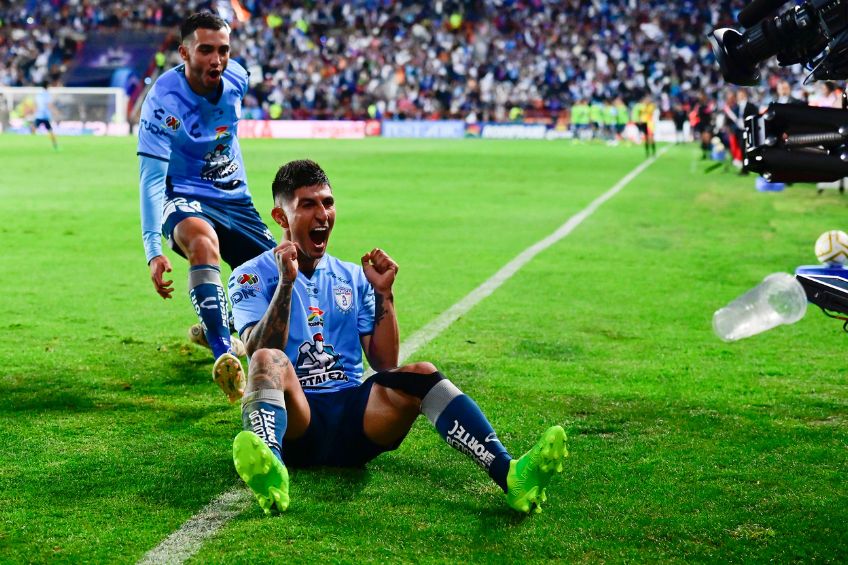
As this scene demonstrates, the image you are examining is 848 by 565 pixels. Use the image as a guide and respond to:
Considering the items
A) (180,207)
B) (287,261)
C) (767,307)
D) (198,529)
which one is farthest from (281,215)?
(767,307)

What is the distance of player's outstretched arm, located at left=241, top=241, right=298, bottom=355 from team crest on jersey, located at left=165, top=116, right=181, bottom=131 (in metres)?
2.21

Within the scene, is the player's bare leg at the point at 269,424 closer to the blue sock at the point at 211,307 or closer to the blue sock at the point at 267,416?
the blue sock at the point at 267,416

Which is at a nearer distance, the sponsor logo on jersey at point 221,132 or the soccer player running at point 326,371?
the soccer player running at point 326,371

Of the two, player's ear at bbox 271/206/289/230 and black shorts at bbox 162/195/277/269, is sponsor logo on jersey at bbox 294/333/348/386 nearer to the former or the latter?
player's ear at bbox 271/206/289/230

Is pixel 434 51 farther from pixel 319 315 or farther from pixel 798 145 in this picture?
pixel 798 145

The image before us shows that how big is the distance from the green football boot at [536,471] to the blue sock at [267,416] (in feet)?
2.80

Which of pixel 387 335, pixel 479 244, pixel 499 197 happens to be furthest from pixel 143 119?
pixel 499 197

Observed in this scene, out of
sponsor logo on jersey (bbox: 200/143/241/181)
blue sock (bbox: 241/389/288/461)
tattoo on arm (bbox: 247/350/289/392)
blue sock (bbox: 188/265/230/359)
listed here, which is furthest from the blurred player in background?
blue sock (bbox: 241/389/288/461)

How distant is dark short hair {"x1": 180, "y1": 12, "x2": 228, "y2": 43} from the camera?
20.4 feet

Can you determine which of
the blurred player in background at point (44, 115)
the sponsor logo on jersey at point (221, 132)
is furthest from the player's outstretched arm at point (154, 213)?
the blurred player in background at point (44, 115)

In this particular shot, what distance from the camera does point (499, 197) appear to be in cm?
1864

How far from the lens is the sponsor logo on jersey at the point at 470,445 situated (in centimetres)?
415

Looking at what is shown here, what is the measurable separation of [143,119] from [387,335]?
2.42 meters

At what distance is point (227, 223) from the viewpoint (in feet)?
21.2
